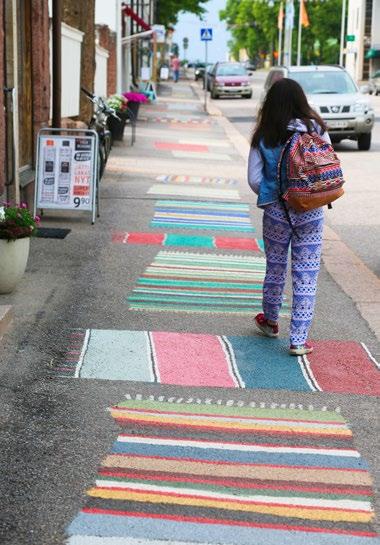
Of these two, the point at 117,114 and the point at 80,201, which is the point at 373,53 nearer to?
the point at 117,114

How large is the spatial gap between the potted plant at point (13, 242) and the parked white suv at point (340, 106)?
1530 centimetres

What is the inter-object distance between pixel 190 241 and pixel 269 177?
14.0ft

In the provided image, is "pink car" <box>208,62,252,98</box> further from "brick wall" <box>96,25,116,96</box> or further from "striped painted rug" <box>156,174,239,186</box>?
"striped painted rug" <box>156,174,239,186</box>

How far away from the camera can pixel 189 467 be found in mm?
4734

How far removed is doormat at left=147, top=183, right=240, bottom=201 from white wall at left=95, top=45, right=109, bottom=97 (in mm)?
11397

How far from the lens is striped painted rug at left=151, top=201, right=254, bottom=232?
39.3ft

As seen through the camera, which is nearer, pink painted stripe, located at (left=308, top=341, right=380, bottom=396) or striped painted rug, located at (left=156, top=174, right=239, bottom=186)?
pink painted stripe, located at (left=308, top=341, right=380, bottom=396)

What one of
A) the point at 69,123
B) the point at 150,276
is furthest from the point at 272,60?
the point at 150,276

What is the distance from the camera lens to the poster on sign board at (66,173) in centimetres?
1134

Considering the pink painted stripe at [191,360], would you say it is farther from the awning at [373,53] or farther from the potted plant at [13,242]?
the awning at [373,53]

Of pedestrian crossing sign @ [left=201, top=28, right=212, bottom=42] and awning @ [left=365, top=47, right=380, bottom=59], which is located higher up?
pedestrian crossing sign @ [left=201, top=28, right=212, bottom=42]

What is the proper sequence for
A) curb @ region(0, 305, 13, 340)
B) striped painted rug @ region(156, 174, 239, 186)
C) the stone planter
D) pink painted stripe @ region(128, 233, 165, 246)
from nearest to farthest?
curb @ region(0, 305, 13, 340)
pink painted stripe @ region(128, 233, 165, 246)
striped painted rug @ region(156, 174, 239, 186)
the stone planter

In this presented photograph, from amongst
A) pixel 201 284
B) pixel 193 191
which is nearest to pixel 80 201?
pixel 201 284

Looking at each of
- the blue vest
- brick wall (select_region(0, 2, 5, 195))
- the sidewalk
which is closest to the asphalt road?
the sidewalk
